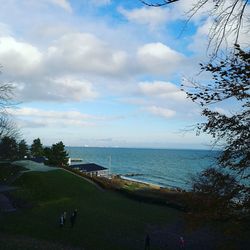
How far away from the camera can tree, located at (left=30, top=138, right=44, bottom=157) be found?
12211 centimetres

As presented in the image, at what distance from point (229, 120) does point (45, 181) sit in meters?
47.9

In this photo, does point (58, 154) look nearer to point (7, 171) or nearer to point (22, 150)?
point (7, 171)

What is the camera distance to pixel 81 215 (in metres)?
37.5

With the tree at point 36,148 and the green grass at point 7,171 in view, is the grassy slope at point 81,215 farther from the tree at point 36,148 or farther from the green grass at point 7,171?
the tree at point 36,148

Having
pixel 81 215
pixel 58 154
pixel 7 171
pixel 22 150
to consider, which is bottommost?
pixel 81 215

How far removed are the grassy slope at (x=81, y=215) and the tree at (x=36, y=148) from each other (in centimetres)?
6386

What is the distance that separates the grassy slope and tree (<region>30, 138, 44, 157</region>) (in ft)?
210

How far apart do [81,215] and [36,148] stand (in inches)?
3596

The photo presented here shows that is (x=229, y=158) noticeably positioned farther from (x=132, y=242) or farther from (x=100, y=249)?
(x=132, y=242)

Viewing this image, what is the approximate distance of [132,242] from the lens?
2861 cm

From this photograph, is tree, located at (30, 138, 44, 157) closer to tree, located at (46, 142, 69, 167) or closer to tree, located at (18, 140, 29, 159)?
tree, located at (18, 140, 29, 159)

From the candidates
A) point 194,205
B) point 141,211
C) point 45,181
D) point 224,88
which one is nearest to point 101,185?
point 45,181

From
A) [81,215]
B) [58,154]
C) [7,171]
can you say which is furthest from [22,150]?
[81,215]

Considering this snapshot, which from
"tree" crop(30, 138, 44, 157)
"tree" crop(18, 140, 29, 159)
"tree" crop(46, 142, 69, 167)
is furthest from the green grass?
"tree" crop(30, 138, 44, 157)
